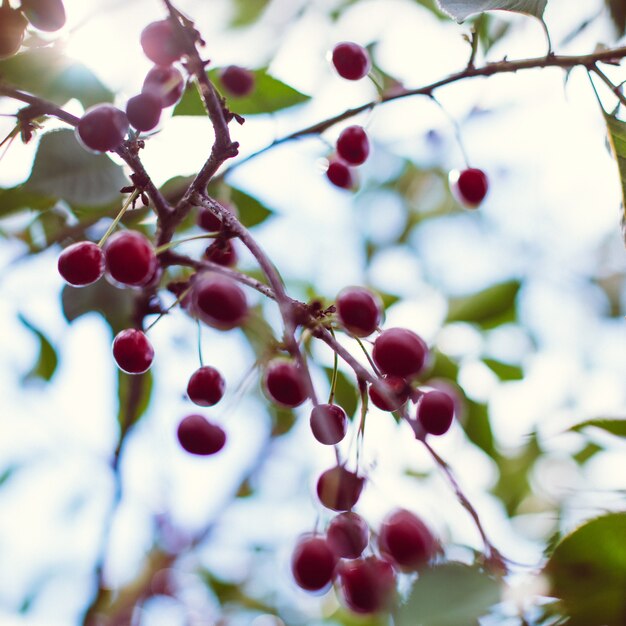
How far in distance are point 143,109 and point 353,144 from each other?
1.24 ft

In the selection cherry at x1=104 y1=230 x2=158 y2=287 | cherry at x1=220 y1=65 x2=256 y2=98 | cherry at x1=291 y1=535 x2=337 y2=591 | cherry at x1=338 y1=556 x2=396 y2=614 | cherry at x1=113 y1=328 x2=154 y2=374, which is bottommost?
cherry at x1=338 y1=556 x2=396 y2=614

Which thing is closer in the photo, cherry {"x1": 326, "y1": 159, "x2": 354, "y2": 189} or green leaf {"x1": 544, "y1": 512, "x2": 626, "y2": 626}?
green leaf {"x1": 544, "y1": 512, "x2": 626, "y2": 626}

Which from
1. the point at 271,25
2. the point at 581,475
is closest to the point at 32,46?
the point at 271,25

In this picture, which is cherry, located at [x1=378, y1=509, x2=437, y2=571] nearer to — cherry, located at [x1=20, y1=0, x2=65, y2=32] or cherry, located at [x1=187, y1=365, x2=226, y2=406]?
cherry, located at [x1=187, y1=365, x2=226, y2=406]

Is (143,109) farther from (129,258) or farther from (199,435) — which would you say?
(199,435)

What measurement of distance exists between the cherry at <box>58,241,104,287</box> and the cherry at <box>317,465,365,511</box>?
0.30 meters

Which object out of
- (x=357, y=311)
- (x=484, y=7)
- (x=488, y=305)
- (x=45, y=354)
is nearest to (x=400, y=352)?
(x=357, y=311)

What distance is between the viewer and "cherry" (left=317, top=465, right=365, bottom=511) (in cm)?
49

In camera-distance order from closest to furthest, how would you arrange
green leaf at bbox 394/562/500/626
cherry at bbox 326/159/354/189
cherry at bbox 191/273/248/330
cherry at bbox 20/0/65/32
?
1. green leaf at bbox 394/562/500/626
2. cherry at bbox 191/273/248/330
3. cherry at bbox 20/0/65/32
4. cherry at bbox 326/159/354/189

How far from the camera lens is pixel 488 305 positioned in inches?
46.7

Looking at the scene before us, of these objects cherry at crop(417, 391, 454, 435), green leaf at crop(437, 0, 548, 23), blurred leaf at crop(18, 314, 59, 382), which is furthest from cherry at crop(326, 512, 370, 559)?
blurred leaf at crop(18, 314, 59, 382)

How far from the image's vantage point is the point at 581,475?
1.65m

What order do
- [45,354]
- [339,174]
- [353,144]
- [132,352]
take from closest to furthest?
[132,352] < [353,144] < [339,174] < [45,354]

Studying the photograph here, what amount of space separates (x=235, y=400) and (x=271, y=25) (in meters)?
0.84
